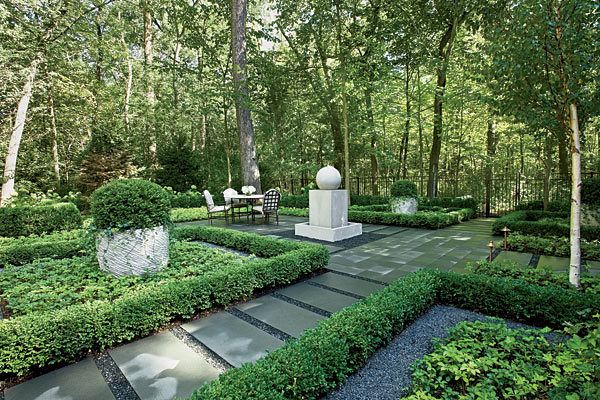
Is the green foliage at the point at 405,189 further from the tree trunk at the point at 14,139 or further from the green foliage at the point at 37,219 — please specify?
the tree trunk at the point at 14,139

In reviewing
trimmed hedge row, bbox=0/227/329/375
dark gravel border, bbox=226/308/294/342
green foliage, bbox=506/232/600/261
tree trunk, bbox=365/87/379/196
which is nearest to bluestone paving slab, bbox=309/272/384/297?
trimmed hedge row, bbox=0/227/329/375

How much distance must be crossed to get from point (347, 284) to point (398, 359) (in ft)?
5.59

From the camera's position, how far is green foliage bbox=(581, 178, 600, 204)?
6278mm

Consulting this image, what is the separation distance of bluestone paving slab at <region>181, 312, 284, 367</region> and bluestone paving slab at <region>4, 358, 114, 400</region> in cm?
79

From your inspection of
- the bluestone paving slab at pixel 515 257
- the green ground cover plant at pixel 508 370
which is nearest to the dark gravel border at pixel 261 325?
the green ground cover plant at pixel 508 370

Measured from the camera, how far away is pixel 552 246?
5.15 m

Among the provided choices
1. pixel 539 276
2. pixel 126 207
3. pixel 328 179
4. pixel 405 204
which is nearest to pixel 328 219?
pixel 328 179

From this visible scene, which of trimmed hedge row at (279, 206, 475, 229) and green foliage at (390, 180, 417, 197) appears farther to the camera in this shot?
green foliage at (390, 180, 417, 197)

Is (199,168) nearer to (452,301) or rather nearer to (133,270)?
(133,270)

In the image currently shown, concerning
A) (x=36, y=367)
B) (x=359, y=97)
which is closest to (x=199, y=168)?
(x=359, y=97)

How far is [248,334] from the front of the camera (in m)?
2.70

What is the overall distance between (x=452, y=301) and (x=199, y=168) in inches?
591

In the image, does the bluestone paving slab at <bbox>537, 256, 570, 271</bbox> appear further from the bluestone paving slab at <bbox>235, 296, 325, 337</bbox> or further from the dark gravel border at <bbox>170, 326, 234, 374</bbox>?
the dark gravel border at <bbox>170, 326, 234, 374</bbox>

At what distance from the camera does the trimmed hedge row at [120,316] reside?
2166 millimetres
